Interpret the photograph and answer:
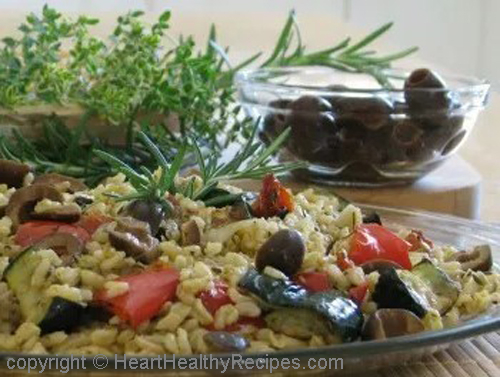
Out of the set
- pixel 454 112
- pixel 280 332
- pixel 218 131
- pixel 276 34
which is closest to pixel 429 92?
pixel 454 112

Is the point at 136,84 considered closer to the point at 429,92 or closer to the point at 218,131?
the point at 218,131

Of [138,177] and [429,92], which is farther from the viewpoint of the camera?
[429,92]

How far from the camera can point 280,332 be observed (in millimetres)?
776

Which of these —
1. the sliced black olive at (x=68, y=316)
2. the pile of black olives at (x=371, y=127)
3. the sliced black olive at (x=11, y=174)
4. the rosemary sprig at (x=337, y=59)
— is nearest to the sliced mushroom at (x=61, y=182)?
the sliced black olive at (x=11, y=174)

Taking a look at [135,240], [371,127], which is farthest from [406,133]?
[135,240]

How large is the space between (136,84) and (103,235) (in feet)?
2.01

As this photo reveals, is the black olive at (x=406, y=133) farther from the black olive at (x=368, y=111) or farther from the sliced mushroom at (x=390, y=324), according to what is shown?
the sliced mushroom at (x=390, y=324)

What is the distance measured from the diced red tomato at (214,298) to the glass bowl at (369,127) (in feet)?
2.05

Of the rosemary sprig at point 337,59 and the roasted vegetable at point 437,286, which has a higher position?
the rosemary sprig at point 337,59

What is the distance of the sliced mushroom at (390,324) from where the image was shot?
773 mm

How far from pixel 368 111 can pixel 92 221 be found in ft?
1.95

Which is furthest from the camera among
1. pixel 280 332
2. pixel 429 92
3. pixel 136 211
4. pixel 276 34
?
pixel 276 34

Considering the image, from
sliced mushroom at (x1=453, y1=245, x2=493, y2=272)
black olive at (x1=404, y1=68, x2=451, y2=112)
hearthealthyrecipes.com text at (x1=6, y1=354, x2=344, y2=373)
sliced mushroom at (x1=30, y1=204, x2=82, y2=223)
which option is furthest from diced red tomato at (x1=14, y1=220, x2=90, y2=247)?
black olive at (x1=404, y1=68, x2=451, y2=112)

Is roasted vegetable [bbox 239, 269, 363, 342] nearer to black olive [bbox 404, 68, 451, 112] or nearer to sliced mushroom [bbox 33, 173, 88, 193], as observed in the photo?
sliced mushroom [bbox 33, 173, 88, 193]
